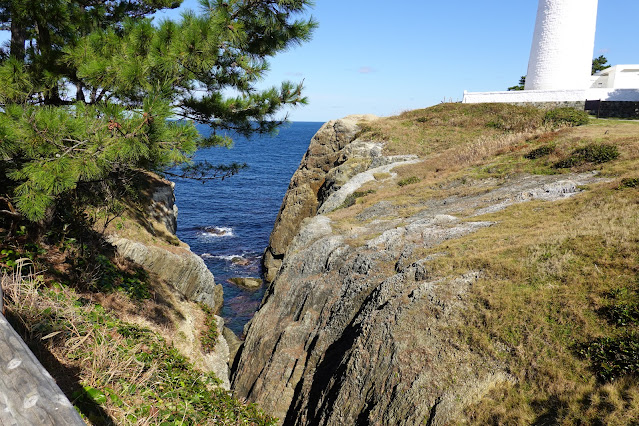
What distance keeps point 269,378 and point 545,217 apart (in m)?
12.3

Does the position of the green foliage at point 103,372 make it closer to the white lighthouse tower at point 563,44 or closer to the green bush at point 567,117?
the green bush at point 567,117

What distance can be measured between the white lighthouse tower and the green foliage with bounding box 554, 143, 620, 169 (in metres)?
25.7

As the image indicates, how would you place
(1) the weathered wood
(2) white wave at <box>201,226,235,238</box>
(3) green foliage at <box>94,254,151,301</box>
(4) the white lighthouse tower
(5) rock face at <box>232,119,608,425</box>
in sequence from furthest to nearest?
(2) white wave at <box>201,226,235,238</box> < (4) the white lighthouse tower < (3) green foliage at <box>94,254,151,301</box> < (5) rock face at <box>232,119,608,425</box> < (1) the weathered wood

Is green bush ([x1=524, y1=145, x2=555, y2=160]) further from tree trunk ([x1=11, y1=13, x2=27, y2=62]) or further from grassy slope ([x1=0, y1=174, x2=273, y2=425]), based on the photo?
tree trunk ([x1=11, y1=13, x2=27, y2=62])

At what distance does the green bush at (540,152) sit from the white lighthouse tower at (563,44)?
23826mm

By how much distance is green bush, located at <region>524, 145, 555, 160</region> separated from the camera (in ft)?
74.6

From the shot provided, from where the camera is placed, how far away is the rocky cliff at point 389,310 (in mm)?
9094

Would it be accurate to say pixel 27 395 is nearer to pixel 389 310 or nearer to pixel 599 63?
pixel 389 310

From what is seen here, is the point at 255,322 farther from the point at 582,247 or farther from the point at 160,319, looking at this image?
the point at 582,247

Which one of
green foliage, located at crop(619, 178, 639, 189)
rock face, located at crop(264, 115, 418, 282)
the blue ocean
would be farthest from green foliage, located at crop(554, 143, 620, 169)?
the blue ocean

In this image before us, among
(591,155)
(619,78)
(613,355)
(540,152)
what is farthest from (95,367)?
(619,78)

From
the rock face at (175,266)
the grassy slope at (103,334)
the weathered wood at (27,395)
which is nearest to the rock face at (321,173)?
the rock face at (175,266)

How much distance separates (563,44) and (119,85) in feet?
151

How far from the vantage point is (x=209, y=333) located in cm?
1777
